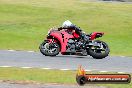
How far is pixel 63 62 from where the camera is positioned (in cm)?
1966

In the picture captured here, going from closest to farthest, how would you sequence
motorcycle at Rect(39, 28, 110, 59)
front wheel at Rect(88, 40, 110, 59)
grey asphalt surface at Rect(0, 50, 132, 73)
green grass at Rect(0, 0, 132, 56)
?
grey asphalt surface at Rect(0, 50, 132, 73) → front wheel at Rect(88, 40, 110, 59) → motorcycle at Rect(39, 28, 110, 59) → green grass at Rect(0, 0, 132, 56)

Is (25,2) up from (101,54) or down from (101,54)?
up

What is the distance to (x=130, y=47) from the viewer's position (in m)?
28.9

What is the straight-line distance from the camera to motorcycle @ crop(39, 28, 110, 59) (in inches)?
833

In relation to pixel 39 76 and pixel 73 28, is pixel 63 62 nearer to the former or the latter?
pixel 73 28

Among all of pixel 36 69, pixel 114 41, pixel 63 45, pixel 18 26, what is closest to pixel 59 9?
pixel 18 26

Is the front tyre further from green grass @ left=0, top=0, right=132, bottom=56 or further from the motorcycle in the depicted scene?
green grass @ left=0, top=0, right=132, bottom=56

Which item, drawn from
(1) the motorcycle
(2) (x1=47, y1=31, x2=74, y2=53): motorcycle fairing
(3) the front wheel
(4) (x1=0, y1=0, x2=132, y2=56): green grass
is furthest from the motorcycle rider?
(4) (x1=0, y1=0, x2=132, y2=56): green grass

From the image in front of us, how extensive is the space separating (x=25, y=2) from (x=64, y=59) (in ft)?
109

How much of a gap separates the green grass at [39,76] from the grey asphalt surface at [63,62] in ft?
4.27

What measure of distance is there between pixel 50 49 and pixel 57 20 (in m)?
20.9

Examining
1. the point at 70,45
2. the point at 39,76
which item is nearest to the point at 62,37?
the point at 70,45

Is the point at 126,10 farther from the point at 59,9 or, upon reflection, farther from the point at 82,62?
the point at 82,62

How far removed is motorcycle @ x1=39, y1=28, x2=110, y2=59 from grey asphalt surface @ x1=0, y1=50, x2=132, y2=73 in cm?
24
